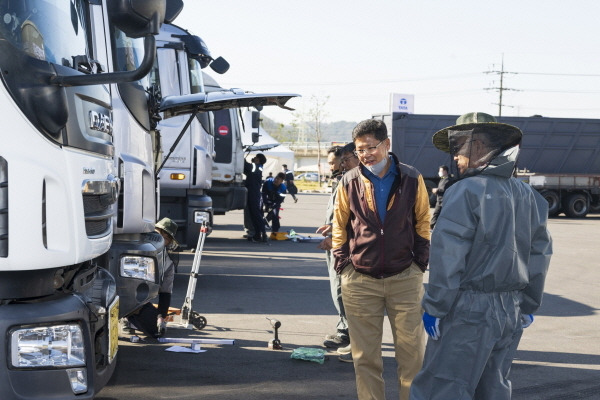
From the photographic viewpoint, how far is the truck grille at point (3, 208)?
3.33 metres

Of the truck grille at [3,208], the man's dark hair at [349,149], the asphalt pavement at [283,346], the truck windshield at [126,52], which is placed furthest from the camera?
the man's dark hair at [349,149]

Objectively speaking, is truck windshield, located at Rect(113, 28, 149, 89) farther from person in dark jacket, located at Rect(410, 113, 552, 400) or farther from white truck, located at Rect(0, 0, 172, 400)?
person in dark jacket, located at Rect(410, 113, 552, 400)

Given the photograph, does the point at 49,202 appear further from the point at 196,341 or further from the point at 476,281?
the point at 196,341

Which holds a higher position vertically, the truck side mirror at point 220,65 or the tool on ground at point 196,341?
the truck side mirror at point 220,65

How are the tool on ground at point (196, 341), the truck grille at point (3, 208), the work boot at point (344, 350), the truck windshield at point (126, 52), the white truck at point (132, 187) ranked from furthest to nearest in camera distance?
1. the tool on ground at point (196, 341)
2. the work boot at point (344, 350)
3. the truck windshield at point (126, 52)
4. the white truck at point (132, 187)
5. the truck grille at point (3, 208)

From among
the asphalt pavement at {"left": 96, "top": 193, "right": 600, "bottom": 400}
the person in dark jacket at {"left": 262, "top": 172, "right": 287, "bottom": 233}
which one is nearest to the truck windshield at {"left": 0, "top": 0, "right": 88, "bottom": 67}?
the asphalt pavement at {"left": 96, "top": 193, "right": 600, "bottom": 400}

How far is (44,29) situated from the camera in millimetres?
3918

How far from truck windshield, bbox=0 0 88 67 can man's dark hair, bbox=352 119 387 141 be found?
5.45ft

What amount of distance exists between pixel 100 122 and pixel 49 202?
2.57ft

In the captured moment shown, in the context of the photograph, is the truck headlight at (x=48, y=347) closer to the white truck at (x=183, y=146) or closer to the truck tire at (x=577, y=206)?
the white truck at (x=183, y=146)

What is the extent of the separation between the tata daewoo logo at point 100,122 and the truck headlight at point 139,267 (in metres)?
1.44

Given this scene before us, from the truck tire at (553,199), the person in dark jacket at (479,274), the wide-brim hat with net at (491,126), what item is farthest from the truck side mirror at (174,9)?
the truck tire at (553,199)

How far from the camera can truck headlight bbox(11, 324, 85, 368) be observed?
132 inches

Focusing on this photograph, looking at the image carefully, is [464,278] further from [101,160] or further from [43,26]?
[43,26]
